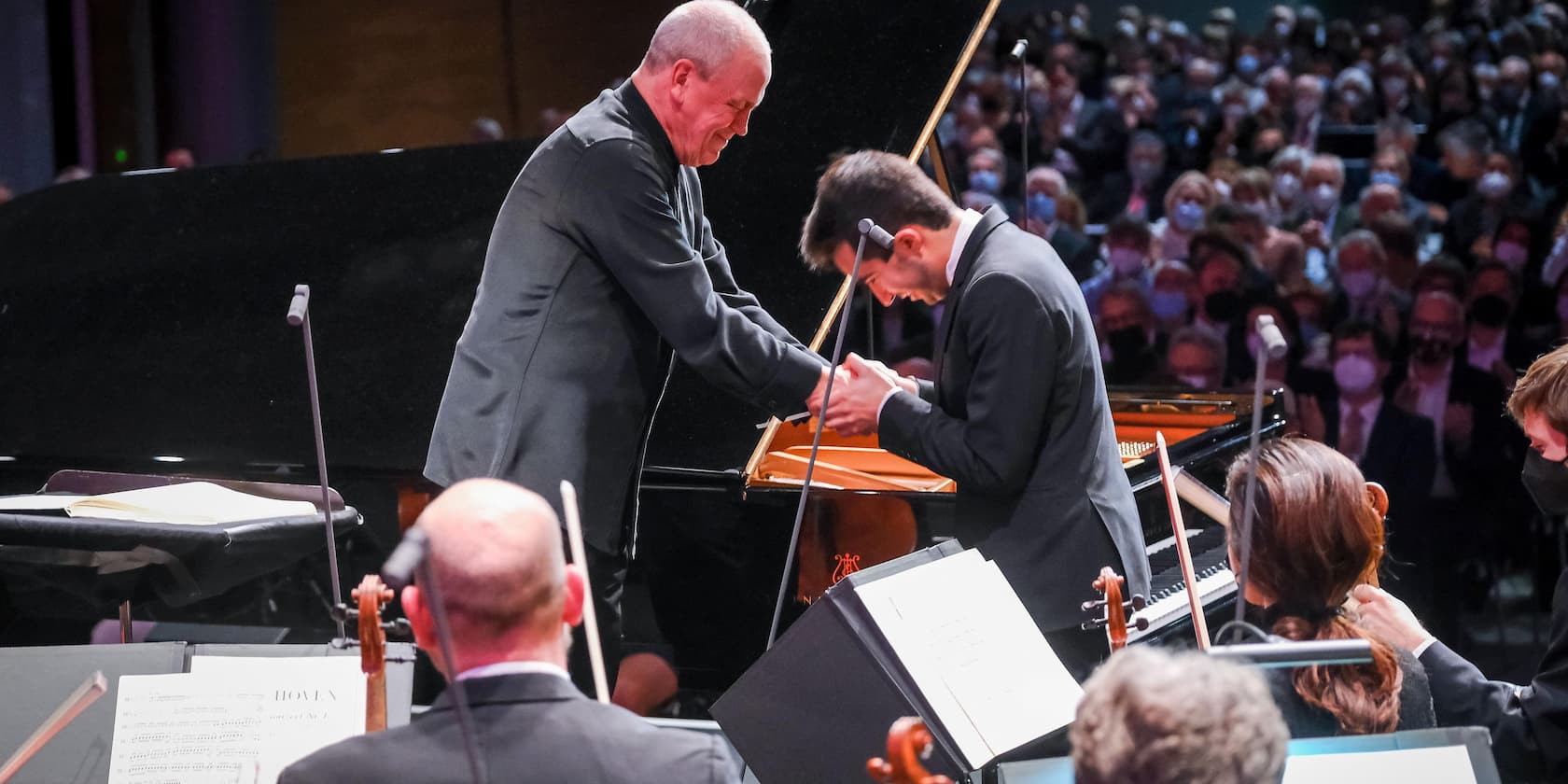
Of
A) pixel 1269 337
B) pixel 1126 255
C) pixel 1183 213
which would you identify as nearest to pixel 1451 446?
pixel 1126 255

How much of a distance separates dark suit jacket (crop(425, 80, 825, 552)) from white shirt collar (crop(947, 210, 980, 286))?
0.43 meters

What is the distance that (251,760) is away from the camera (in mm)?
2229

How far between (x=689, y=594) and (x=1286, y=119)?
27.3 ft

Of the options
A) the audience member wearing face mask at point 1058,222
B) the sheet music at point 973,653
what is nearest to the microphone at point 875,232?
the sheet music at point 973,653

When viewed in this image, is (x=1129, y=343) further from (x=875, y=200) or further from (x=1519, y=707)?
(x=1519, y=707)

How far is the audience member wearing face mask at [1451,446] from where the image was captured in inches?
219

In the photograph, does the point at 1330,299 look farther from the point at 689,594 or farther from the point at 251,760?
the point at 251,760

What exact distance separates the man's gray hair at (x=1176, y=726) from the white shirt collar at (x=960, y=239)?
149cm

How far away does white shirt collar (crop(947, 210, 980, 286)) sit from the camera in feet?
9.44

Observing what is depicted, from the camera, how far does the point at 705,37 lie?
9.27ft

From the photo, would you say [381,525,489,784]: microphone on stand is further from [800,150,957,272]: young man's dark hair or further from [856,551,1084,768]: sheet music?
[800,150,957,272]: young man's dark hair

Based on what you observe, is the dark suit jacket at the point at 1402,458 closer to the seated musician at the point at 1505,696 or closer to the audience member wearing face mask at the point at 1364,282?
the audience member wearing face mask at the point at 1364,282

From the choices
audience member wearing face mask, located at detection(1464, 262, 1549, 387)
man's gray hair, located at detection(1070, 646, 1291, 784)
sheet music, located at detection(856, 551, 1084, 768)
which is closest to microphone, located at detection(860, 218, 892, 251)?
sheet music, located at detection(856, 551, 1084, 768)

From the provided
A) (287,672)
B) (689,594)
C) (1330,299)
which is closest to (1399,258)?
(1330,299)
